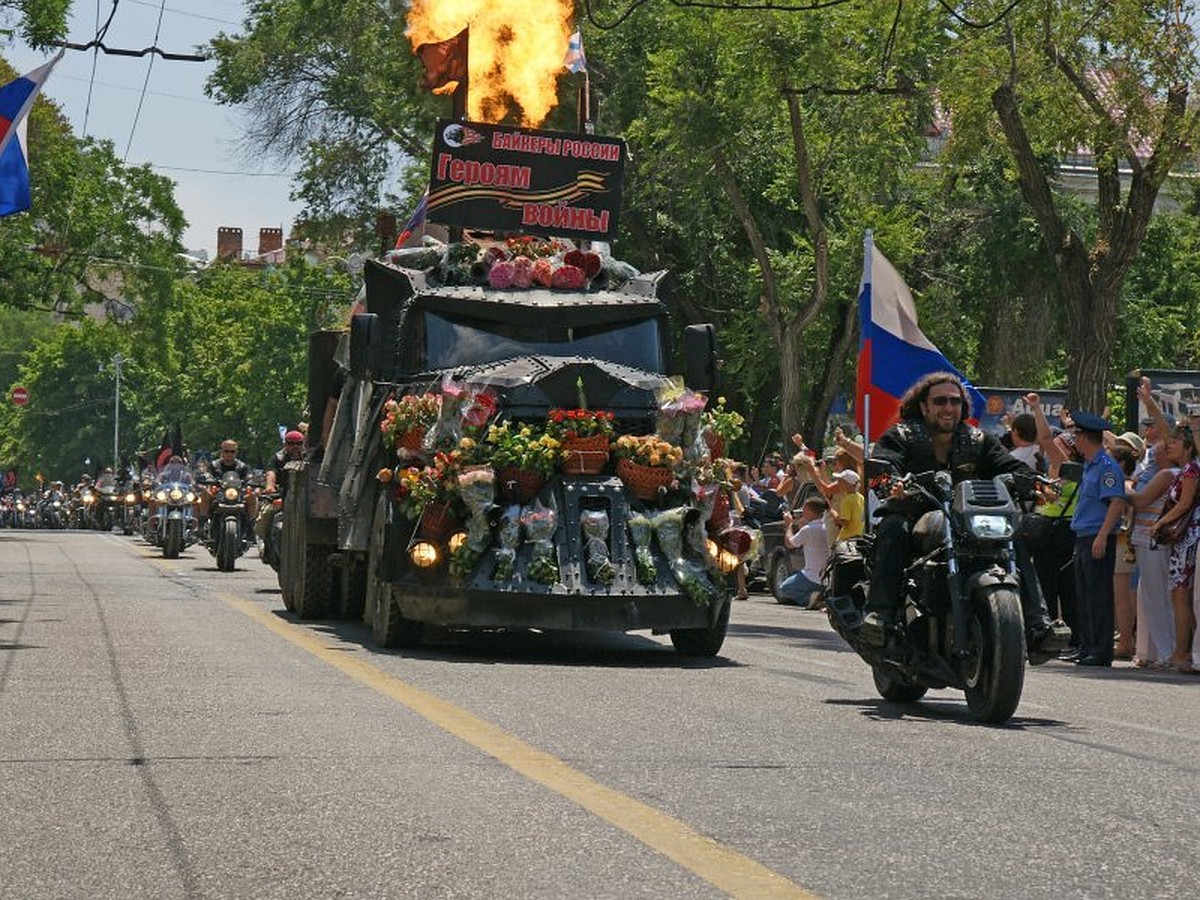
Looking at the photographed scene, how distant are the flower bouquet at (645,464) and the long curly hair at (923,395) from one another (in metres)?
3.26

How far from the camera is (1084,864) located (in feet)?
22.1

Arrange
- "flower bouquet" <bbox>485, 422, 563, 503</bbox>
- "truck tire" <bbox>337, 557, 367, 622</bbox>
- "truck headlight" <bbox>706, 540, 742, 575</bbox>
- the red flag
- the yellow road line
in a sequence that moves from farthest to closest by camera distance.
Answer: the red flag < "truck tire" <bbox>337, 557, 367, 622</bbox> < "truck headlight" <bbox>706, 540, 742, 575</bbox> < "flower bouquet" <bbox>485, 422, 563, 503</bbox> < the yellow road line

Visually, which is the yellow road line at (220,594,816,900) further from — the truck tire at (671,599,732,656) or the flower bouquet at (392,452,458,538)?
the truck tire at (671,599,732,656)

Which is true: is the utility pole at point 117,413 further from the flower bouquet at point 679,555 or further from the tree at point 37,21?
the flower bouquet at point 679,555

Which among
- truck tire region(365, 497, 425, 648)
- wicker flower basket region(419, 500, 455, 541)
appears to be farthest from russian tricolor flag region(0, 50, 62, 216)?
wicker flower basket region(419, 500, 455, 541)

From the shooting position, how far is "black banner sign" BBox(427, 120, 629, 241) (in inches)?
699

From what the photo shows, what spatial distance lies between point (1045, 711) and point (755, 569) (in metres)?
17.4

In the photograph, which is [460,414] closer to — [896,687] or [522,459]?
[522,459]

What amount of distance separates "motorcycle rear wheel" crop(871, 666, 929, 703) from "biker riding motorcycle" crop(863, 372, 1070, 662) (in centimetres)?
44

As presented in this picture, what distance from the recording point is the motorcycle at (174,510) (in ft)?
118

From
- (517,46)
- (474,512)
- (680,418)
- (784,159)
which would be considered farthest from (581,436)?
(784,159)

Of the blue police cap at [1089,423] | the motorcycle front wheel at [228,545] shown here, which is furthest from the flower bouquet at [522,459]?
the motorcycle front wheel at [228,545]

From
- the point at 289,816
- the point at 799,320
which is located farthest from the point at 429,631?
the point at 799,320

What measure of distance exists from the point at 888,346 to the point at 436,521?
24.5ft
